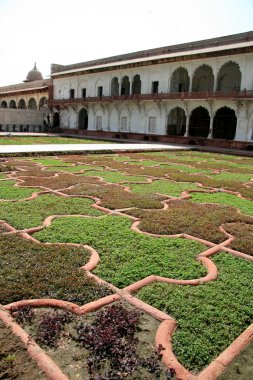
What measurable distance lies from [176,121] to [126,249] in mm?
24675

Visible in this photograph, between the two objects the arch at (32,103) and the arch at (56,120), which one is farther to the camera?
the arch at (32,103)

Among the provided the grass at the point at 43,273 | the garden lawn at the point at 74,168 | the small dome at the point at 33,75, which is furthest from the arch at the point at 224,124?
the small dome at the point at 33,75

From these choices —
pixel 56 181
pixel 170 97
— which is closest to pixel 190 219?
pixel 56 181

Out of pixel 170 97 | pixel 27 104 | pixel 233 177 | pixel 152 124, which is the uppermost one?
pixel 170 97

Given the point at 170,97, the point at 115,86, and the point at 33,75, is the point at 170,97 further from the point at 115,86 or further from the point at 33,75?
the point at 33,75

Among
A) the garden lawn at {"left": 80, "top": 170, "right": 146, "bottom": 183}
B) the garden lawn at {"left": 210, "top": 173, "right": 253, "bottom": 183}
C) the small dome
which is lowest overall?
the garden lawn at {"left": 210, "top": 173, "right": 253, "bottom": 183}

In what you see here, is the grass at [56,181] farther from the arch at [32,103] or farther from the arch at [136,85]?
the arch at [32,103]

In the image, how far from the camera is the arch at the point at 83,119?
33.9 m

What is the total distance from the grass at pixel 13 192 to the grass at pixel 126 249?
1486 millimetres

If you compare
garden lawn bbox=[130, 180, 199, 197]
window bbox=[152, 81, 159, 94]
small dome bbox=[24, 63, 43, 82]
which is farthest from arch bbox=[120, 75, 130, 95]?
garden lawn bbox=[130, 180, 199, 197]

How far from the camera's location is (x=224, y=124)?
25.5m

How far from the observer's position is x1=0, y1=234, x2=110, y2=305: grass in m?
2.48

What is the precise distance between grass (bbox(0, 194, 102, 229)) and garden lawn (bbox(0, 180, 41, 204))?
0.30 m

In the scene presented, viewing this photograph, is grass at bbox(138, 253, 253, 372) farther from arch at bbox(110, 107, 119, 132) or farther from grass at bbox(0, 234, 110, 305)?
arch at bbox(110, 107, 119, 132)
